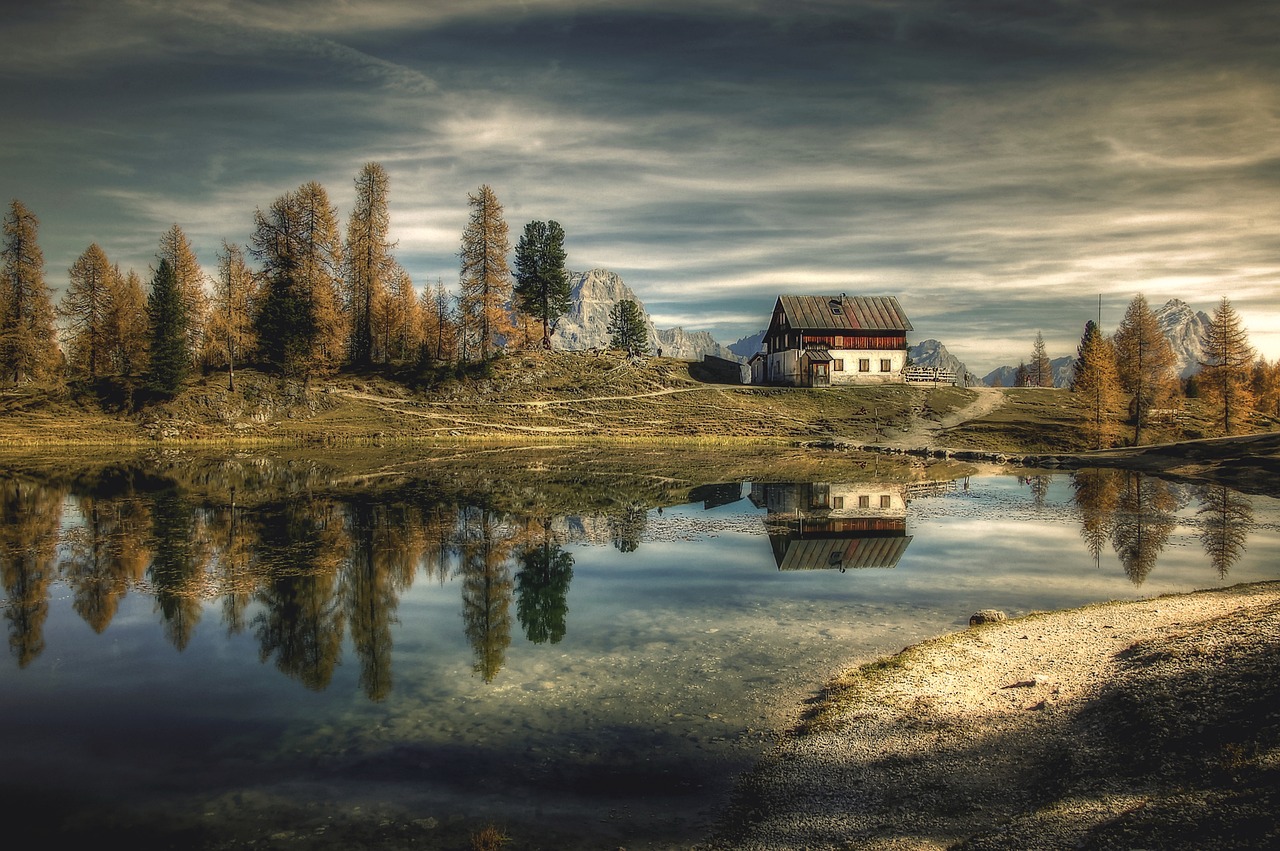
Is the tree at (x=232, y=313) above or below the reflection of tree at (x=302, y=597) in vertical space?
above

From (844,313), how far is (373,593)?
93685 mm

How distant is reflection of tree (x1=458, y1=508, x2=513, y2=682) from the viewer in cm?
1619

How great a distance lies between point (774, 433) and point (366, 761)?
73.6 meters

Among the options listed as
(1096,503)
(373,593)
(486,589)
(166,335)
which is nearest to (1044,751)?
(486,589)

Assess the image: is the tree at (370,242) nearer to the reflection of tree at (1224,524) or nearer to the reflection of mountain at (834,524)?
the reflection of mountain at (834,524)

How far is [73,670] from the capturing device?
1473cm

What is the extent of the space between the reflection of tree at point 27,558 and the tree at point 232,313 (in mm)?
41213

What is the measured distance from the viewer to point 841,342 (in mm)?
101812

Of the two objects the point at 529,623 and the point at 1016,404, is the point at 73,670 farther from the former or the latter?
the point at 1016,404

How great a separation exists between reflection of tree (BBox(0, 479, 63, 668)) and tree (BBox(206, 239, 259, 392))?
4121cm

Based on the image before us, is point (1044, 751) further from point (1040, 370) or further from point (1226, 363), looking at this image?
point (1040, 370)

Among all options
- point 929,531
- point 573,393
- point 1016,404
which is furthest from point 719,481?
point 1016,404

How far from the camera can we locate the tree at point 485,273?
9031 cm

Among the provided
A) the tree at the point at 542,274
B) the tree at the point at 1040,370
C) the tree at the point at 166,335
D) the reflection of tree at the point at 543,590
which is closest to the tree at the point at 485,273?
the tree at the point at 542,274
